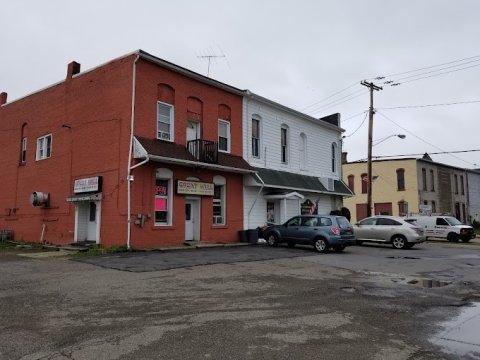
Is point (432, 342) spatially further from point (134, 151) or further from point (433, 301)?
point (134, 151)

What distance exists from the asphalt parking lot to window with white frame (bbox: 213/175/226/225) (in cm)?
758

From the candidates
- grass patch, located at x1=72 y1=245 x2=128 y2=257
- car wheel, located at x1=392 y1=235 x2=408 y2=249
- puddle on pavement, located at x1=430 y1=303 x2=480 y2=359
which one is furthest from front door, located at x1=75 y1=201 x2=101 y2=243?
puddle on pavement, located at x1=430 y1=303 x2=480 y2=359

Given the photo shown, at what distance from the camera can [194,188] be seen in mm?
19984

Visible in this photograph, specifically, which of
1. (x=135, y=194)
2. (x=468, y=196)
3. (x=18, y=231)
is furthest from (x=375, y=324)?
(x=468, y=196)

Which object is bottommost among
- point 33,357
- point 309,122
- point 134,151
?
point 33,357

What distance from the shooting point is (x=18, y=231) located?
2358 centimetres

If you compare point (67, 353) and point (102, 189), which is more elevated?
point (102, 189)

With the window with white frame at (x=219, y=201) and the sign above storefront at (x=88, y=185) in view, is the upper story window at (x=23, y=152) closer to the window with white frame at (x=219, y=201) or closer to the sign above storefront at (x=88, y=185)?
the sign above storefront at (x=88, y=185)

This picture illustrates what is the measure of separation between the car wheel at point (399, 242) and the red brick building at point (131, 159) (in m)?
7.79

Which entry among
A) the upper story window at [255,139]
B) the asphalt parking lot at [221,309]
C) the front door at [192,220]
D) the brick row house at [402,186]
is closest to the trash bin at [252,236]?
the front door at [192,220]

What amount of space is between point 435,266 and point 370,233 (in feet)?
26.2

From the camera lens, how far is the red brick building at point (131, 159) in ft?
59.0

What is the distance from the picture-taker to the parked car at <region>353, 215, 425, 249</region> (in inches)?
856

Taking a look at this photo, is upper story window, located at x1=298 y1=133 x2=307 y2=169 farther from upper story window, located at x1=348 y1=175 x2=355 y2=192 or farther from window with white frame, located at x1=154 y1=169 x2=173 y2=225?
upper story window, located at x1=348 y1=175 x2=355 y2=192
